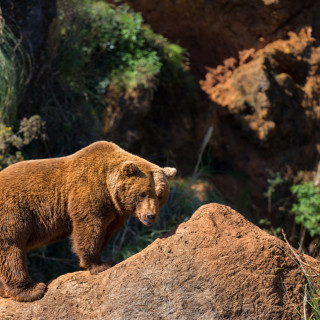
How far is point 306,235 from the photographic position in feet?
33.1

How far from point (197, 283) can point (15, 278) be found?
162cm

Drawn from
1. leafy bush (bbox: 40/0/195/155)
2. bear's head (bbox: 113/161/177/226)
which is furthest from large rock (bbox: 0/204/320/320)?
leafy bush (bbox: 40/0/195/155)

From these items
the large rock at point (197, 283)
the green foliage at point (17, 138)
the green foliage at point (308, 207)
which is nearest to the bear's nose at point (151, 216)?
the large rock at point (197, 283)

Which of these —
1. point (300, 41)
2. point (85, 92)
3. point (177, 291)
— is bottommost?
point (85, 92)

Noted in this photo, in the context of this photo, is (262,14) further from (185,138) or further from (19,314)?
(19,314)

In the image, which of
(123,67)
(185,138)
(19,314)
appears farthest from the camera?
(185,138)

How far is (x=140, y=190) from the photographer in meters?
4.61

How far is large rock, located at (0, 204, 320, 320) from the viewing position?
4.01m

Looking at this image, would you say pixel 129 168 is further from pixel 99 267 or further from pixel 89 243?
pixel 99 267

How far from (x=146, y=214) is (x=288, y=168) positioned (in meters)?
7.01

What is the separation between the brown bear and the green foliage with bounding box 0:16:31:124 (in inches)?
126

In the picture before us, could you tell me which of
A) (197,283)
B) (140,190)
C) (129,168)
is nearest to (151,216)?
(140,190)

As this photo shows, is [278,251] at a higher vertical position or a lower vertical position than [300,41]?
lower

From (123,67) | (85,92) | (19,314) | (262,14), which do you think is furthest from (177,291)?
(262,14)
